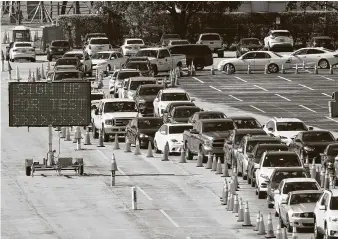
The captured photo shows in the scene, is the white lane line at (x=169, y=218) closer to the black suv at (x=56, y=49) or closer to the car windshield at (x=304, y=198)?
the car windshield at (x=304, y=198)

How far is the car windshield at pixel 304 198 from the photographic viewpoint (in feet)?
113

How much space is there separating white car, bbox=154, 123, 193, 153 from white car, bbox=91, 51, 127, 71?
99.7ft

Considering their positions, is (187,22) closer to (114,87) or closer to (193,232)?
(114,87)

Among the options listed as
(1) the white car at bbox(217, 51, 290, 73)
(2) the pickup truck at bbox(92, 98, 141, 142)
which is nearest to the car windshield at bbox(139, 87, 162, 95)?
(2) the pickup truck at bbox(92, 98, 141, 142)

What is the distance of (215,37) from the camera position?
99.1m

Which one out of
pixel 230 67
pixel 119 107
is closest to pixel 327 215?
pixel 119 107

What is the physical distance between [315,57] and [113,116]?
27.9 metres

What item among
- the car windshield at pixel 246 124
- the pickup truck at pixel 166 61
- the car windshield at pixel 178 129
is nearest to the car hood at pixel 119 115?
the car windshield at pixel 178 129

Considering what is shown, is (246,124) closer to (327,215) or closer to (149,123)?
(149,123)

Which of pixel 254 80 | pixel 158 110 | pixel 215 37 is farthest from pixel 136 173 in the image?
pixel 215 37

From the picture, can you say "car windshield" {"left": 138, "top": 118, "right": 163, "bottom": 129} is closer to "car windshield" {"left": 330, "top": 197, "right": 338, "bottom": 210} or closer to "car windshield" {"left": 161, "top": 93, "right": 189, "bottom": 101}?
"car windshield" {"left": 161, "top": 93, "right": 189, "bottom": 101}

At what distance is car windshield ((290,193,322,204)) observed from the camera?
3434 cm

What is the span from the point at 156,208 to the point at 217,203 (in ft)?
5.94

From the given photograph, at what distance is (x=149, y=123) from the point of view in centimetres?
5453
